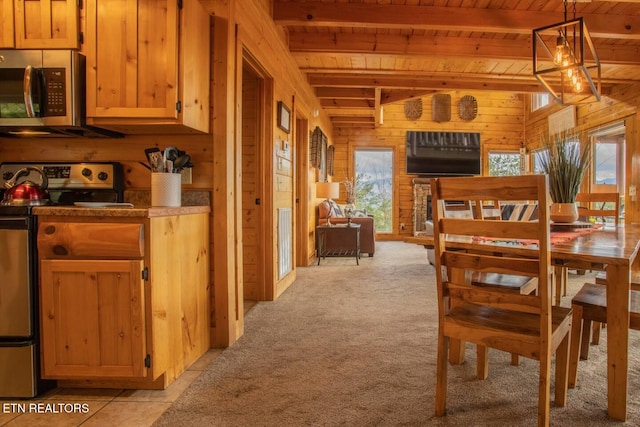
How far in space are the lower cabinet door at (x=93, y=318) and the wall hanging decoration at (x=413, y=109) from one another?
8.30 meters

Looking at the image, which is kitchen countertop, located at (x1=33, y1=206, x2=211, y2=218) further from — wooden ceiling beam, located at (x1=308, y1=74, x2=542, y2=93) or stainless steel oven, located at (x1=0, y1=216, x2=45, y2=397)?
wooden ceiling beam, located at (x1=308, y1=74, x2=542, y2=93)

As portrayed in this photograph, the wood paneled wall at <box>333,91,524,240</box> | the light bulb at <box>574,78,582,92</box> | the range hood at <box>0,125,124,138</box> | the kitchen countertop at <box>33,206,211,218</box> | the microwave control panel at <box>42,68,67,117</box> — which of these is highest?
the wood paneled wall at <box>333,91,524,240</box>

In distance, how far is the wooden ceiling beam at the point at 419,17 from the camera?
3.42 m

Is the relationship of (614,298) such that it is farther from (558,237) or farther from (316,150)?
(316,150)

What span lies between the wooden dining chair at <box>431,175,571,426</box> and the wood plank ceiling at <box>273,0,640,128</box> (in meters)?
2.63

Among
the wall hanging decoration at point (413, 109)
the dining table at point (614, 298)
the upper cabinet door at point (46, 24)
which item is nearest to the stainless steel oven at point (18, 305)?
the upper cabinet door at point (46, 24)

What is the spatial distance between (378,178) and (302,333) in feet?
22.7

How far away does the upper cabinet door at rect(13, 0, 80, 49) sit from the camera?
1992 mm

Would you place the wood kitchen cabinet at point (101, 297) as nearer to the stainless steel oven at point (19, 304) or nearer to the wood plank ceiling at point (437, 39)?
the stainless steel oven at point (19, 304)

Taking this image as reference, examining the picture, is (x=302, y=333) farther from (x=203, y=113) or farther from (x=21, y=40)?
(x=21, y=40)

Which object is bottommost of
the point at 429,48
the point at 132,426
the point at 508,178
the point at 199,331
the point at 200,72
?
the point at 132,426

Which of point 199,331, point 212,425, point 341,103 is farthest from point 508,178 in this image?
point 341,103

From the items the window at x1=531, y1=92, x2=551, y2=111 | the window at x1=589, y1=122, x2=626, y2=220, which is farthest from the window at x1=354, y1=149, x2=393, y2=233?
the window at x1=589, y1=122, x2=626, y2=220

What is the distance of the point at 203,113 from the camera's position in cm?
222
